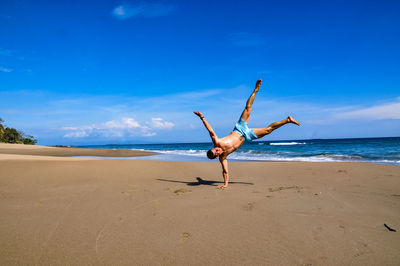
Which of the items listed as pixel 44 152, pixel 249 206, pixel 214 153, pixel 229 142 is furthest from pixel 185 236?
pixel 44 152

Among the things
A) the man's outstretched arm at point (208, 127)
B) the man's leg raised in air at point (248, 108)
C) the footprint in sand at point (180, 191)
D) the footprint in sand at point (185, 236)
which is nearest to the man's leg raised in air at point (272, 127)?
the man's leg raised in air at point (248, 108)

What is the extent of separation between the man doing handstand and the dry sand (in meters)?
1.02

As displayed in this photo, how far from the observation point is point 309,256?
8.78ft

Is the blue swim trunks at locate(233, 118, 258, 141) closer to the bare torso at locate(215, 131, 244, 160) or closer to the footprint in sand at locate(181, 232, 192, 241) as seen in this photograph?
the bare torso at locate(215, 131, 244, 160)

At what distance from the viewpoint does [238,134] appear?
23.3 feet

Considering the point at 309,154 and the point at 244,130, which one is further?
the point at 309,154

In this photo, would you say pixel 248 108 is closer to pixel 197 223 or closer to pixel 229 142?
pixel 229 142

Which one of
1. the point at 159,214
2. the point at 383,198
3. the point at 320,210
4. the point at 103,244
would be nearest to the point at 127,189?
the point at 159,214

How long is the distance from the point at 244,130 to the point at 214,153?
1.54 metres

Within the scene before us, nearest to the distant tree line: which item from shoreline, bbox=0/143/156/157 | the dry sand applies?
shoreline, bbox=0/143/156/157

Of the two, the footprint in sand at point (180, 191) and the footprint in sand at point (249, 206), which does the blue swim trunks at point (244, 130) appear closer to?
the footprint in sand at point (180, 191)

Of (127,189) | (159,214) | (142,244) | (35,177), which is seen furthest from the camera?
(35,177)

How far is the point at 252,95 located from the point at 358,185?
405 centimetres

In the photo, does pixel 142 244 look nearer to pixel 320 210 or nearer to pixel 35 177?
pixel 320 210
